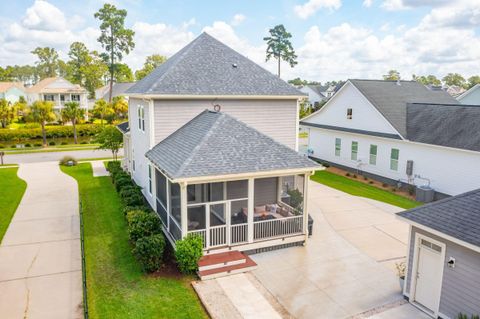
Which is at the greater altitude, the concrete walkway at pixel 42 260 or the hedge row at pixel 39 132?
the hedge row at pixel 39 132

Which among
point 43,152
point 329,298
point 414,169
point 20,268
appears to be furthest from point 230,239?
point 43,152

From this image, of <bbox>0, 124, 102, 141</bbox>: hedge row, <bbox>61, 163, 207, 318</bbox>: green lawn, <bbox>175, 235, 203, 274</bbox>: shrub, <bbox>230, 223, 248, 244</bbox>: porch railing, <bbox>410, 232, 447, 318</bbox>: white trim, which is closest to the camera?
<bbox>410, 232, 447, 318</bbox>: white trim

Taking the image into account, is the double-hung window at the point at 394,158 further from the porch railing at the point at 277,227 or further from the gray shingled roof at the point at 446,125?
the porch railing at the point at 277,227

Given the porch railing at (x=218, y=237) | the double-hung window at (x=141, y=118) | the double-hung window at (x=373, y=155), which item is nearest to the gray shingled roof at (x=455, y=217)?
the porch railing at (x=218, y=237)

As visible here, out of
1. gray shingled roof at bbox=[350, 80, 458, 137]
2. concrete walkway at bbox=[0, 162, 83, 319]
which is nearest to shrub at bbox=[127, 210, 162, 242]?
concrete walkway at bbox=[0, 162, 83, 319]

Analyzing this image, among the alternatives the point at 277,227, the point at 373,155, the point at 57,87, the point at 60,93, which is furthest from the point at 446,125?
the point at 57,87

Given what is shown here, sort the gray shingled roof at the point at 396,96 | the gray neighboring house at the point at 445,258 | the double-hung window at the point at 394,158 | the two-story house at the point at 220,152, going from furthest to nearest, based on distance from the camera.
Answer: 1. the gray shingled roof at the point at 396,96
2. the double-hung window at the point at 394,158
3. the two-story house at the point at 220,152
4. the gray neighboring house at the point at 445,258

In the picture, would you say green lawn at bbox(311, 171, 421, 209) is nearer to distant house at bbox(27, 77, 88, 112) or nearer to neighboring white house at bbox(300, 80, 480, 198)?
neighboring white house at bbox(300, 80, 480, 198)
